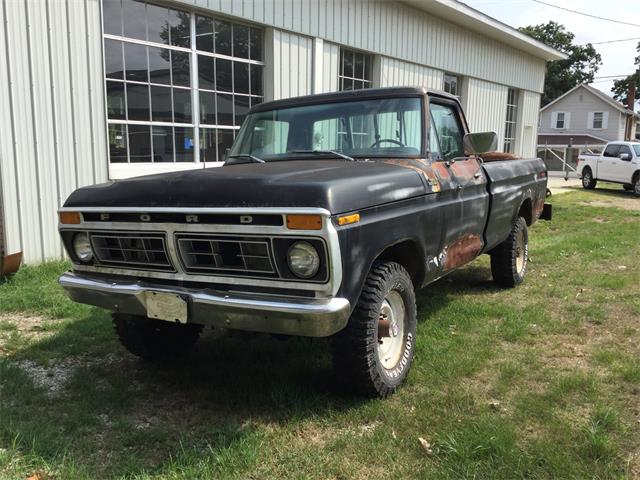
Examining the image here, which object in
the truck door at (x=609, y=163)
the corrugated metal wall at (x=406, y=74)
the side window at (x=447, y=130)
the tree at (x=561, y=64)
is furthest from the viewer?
the tree at (x=561, y=64)

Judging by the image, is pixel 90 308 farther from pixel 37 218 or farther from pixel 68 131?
pixel 68 131

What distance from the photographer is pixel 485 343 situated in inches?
170

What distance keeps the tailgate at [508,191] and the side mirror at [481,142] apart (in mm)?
715

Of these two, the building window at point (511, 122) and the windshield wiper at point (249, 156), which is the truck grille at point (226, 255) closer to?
the windshield wiper at point (249, 156)

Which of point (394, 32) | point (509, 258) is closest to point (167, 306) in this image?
point (509, 258)

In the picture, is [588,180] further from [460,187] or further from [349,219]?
[349,219]

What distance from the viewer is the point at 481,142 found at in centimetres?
431

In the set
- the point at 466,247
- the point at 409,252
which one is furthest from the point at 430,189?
the point at 466,247

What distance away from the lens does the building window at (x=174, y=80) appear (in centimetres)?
754

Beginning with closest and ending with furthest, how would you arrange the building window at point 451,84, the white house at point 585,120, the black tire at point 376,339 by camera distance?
the black tire at point 376,339 < the building window at point 451,84 < the white house at point 585,120

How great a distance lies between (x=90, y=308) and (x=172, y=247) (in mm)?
2683

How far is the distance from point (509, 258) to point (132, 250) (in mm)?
4031

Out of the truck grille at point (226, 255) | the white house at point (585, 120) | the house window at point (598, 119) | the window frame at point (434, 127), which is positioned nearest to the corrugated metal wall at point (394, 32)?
the window frame at point (434, 127)

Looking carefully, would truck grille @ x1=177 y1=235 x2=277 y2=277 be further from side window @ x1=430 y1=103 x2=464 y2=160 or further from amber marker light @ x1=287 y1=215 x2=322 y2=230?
side window @ x1=430 y1=103 x2=464 y2=160
